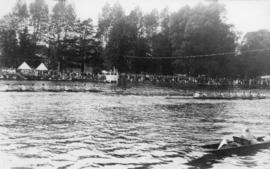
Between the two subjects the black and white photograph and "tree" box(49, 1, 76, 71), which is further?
"tree" box(49, 1, 76, 71)

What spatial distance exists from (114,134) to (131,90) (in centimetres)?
4486

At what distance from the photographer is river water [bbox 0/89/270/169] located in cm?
2205

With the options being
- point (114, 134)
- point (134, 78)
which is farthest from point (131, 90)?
point (114, 134)

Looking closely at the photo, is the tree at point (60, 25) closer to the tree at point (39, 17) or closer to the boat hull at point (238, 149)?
the tree at point (39, 17)

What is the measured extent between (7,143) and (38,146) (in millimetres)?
2063

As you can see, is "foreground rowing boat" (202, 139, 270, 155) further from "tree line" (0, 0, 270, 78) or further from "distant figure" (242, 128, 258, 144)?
"tree line" (0, 0, 270, 78)

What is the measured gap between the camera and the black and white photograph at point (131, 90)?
78.7 feet

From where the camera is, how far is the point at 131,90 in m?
74.8

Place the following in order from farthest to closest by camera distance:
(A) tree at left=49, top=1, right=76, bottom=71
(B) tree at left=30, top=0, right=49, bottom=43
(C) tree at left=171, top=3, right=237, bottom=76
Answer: (C) tree at left=171, top=3, right=237, bottom=76, (B) tree at left=30, top=0, right=49, bottom=43, (A) tree at left=49, top=1, right=76, bottom=71

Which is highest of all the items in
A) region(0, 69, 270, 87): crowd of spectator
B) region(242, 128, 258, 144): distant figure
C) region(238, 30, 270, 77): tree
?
region(238, 30, 270, 77): tree

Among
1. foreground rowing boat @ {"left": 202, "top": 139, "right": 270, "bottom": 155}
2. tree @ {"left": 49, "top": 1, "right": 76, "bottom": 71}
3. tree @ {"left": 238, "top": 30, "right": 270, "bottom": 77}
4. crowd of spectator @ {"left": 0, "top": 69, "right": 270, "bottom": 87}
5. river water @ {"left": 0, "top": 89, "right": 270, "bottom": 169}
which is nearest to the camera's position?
river water @ {"left": 0, "top": 89, "right": 270, "bottom": 169}

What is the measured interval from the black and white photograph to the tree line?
0.89 ft

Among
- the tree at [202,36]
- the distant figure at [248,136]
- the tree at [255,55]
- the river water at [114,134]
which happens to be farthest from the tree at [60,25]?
the distant figure at [248,136]

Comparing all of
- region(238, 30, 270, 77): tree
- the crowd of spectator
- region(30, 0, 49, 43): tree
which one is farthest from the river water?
region(238, 30, 270, 77): tree
